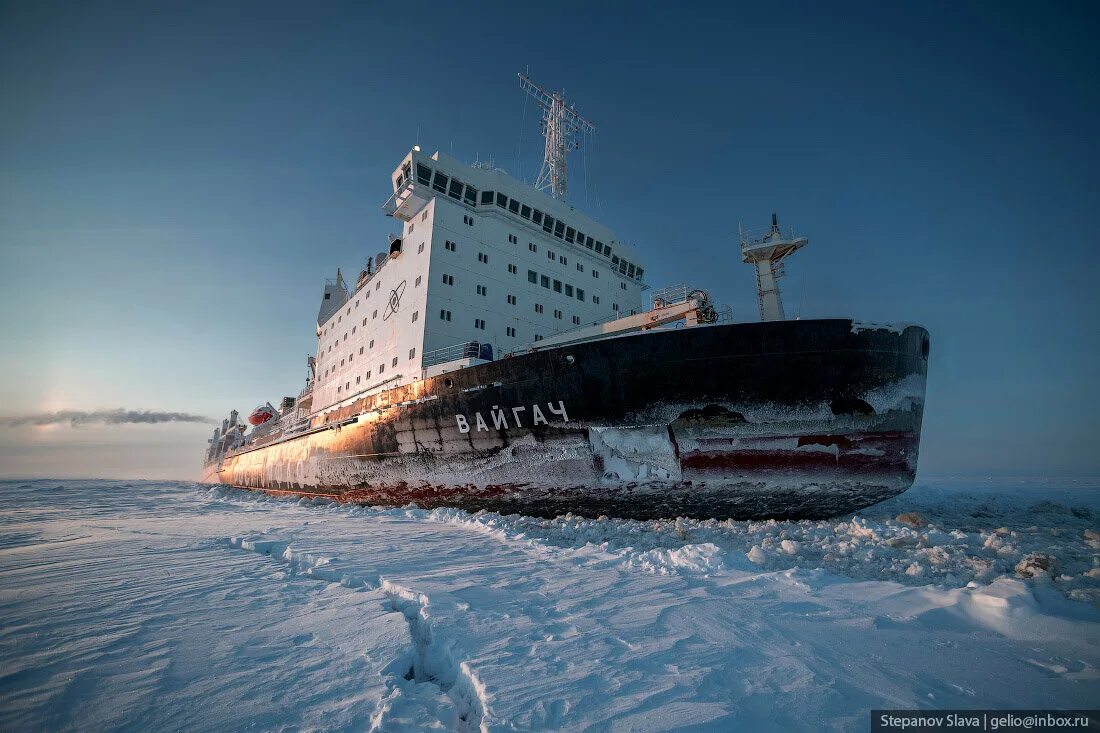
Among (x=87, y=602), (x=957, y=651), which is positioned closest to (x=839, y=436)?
(x=957, y=651)

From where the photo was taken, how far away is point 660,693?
Result: 203cm

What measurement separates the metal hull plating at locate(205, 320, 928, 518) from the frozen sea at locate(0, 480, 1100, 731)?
203 centimetres

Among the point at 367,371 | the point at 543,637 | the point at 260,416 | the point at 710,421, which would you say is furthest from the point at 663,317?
the point at 260,416

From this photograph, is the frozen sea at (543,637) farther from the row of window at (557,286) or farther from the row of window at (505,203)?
the row of window at (505,203)

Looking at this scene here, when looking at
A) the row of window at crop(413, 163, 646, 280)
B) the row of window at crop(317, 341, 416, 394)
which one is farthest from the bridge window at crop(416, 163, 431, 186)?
the row of window at crop(317, 341, 416, 394)

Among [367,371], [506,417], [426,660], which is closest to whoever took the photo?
[426,660]

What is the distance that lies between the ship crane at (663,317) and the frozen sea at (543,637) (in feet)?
14.9

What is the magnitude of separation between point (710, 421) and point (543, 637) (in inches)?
213

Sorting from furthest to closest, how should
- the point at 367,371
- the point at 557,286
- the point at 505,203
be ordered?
the point at 557,286
the point at 367,371
the point at 505,203

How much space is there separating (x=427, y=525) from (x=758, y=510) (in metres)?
6.20

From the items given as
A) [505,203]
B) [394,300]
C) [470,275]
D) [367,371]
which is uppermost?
[505,203]

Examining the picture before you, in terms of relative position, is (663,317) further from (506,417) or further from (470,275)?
(470,275)

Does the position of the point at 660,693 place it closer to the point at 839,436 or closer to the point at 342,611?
the point at 342,611

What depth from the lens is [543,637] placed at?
8.84 feet
